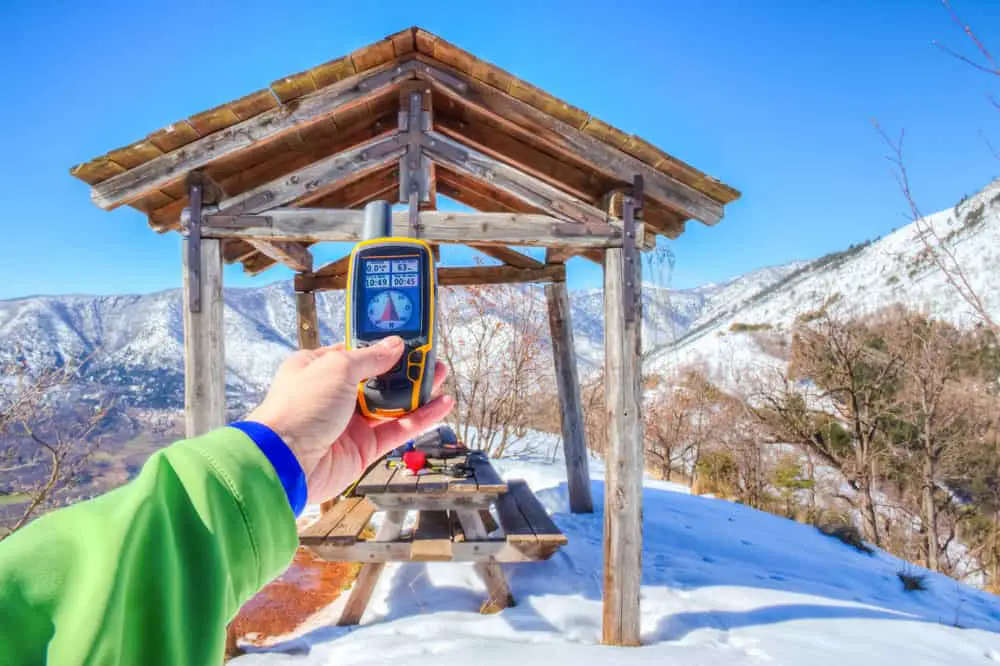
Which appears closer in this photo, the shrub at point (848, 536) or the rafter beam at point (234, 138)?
the rafter beam at point (234, 138)

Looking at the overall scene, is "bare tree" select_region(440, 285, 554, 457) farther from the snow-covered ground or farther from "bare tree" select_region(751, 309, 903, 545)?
"bare tree" select_region(751, 309, 903, 545)

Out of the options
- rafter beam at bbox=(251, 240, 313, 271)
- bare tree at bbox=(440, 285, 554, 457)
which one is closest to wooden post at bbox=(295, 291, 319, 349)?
rafter beam at bbox=(251, 240, 313, 271)

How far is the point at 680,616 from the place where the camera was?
4.04 metres

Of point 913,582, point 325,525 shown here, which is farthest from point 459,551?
point 913,582

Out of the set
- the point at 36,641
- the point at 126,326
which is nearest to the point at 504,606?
the point at 36,641

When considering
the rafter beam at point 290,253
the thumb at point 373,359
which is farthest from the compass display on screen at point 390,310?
the rafter beam at point 290,253

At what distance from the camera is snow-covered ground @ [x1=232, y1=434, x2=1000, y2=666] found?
3.43m

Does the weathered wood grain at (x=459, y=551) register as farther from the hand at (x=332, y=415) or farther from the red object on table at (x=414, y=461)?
the hand at (x=332, y=415)

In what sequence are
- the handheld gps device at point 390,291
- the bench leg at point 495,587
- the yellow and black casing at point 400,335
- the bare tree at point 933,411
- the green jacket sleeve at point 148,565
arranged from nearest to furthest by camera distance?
the green jacket sleeve at point 148,565, the yellow and black casing at point 400,335, the handheld gps device at point 390,291, the bench leg at point 495,587, the bare tree at point 933,411

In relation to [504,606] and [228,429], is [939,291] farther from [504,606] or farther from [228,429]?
[228,429]

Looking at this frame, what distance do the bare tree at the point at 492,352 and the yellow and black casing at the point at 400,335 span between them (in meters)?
10.1

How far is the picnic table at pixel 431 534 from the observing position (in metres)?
3.68

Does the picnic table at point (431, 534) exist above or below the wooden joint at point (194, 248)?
below

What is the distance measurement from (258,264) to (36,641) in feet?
22.0
